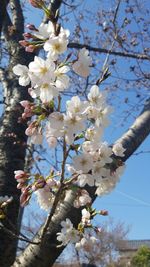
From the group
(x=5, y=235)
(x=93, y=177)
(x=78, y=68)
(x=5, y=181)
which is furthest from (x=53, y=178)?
(x=5, y=181)

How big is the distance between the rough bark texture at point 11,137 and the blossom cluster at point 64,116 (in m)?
0.55

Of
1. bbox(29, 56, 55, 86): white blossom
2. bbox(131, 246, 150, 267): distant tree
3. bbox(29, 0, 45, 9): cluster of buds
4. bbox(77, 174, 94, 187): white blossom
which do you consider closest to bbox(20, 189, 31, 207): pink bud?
bbox(77, 174, 94, 187): white blossom

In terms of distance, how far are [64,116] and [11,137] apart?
1.66 metres

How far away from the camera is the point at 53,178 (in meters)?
1.53

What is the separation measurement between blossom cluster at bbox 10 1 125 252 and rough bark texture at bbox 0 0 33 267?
0.55m

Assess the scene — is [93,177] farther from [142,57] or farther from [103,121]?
[142,57]

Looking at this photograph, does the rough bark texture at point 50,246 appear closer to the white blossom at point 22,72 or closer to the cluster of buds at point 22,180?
the cluster of buds at point 22,180

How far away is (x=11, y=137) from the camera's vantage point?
2.90 meters

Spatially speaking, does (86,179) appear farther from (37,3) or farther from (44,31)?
(37,3)

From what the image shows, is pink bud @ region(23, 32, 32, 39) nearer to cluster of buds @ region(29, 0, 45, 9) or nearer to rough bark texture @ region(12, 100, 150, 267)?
cluster of buds @ region(29, 0, 45, 9)

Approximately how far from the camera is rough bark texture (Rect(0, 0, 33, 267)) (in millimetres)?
2401

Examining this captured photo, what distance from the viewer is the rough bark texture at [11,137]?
240 cm

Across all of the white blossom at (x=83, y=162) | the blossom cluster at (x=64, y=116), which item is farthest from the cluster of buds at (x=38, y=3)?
the white blossom at (x=83, y=162)

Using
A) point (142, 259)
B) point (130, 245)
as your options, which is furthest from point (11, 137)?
point (130, 245)
